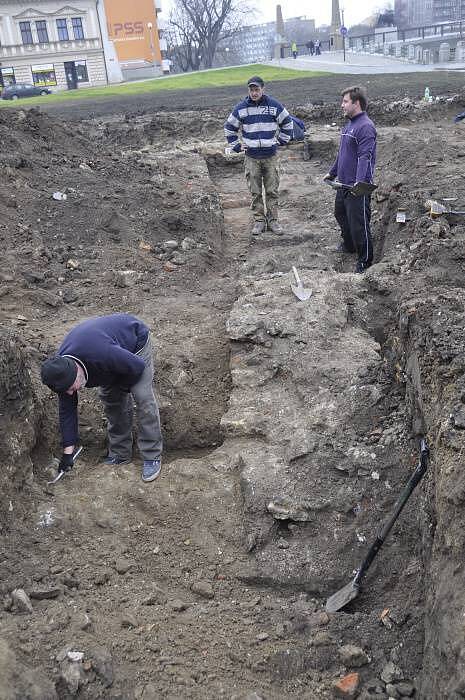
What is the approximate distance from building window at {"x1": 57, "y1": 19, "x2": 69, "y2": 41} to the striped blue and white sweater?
48057 millimetres

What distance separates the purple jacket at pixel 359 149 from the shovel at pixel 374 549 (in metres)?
4.03

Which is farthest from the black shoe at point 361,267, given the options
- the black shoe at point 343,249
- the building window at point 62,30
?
the building window at point 62,30

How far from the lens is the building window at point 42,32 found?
48.1 metres

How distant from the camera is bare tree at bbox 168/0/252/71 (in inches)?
2249

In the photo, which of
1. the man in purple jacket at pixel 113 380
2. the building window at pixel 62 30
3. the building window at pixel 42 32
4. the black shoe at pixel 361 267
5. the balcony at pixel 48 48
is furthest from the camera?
the building window at pixel 62 30

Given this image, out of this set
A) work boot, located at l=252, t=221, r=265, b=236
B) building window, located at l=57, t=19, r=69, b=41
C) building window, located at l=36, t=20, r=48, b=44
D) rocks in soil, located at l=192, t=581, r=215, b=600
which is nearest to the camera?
rocks in soil, located at l=192, t=581, r=215, b=600

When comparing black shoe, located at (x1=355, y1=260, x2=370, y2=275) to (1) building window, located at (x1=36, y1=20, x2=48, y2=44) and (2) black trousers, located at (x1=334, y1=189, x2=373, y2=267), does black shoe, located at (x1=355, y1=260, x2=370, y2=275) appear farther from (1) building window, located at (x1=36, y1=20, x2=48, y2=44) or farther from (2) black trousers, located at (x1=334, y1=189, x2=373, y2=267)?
(1) building window, located at (x1=36, y1=20, x2=48, y2=44)

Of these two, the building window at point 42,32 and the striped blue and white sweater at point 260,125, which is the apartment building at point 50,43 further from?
the striped blue and white sweater at point 260,125

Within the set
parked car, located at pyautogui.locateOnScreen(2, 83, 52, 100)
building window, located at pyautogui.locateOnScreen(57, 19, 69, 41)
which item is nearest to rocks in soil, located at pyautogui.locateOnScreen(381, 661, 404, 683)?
parked car, located at pyautogui.locateOnScreen(2, 83, 52, 100)

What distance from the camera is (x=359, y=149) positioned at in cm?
661

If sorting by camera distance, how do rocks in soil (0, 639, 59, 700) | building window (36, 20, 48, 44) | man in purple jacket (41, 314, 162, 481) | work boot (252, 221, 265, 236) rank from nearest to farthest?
rocks in soil (0, 639, 59, 700) < man in purple jacket (41, 314, 162, 481) < work boot (252, 221, 265, 236) < building window (36, 20, 48, 44)

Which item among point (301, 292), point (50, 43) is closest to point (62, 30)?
point (50, 43)

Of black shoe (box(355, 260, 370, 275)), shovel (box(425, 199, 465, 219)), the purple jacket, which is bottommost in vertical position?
black shoe (box(355, 260, 370, 275))

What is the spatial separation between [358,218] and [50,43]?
49.6 m
